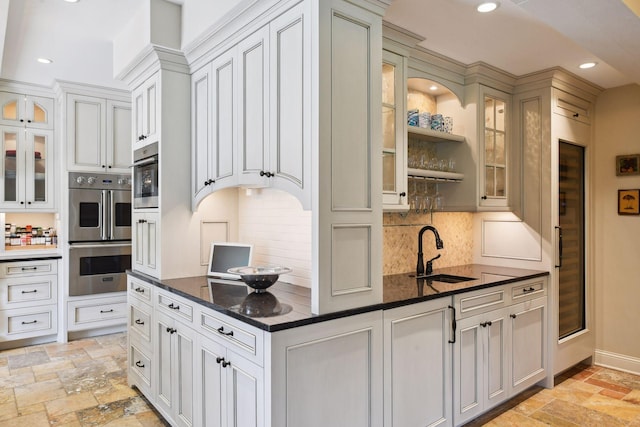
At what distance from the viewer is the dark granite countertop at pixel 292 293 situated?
6.21 feet

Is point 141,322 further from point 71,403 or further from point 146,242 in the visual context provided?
point 71,403

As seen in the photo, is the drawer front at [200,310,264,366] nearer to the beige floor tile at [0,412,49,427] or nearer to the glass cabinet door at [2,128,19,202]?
the beige floor tile at [0,412,49,427]

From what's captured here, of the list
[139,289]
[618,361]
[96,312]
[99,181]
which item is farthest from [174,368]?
[618,361]

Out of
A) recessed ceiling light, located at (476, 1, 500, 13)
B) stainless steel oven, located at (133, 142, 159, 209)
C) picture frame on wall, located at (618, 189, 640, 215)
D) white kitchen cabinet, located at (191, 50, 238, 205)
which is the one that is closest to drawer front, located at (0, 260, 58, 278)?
stainless steel oven, located at (133, 142, 159, 209)

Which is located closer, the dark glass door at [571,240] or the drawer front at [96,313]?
the dark glass door at [571,240]

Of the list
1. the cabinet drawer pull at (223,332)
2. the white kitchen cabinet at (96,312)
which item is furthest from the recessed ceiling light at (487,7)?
the white kitchen cabinet at (96,312)

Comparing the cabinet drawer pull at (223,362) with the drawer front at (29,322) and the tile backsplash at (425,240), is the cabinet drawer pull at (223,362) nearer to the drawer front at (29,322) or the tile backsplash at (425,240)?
the tile backsplash at (425,240)

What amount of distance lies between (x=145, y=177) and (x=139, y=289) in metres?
0.83

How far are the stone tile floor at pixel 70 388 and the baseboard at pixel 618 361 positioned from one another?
12.5 ft

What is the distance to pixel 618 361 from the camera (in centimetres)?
383

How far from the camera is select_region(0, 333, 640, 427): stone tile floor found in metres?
2.87

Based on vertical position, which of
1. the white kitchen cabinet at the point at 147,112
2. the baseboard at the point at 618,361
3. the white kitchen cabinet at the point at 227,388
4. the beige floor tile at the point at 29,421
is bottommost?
the beige floor tile at the point at 29,421

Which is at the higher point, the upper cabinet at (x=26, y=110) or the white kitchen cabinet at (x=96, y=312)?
the upper cabinet at (x=26, y=110)

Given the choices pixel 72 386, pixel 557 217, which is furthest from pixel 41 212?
pixel 557 217
